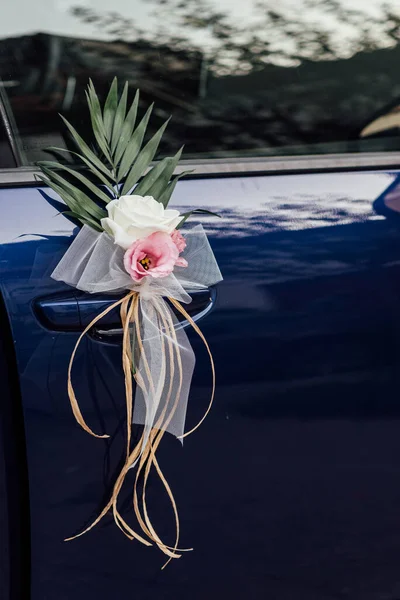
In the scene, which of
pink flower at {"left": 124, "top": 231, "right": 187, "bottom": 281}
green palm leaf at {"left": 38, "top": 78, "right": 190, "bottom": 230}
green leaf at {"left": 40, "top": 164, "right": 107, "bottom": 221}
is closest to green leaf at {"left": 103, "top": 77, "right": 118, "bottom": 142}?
green palm leaf at {"left": 38, "top": 78, "right": 190, "bottom": 230}

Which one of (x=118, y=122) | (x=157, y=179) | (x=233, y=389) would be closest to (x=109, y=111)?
(x=118, y=122)

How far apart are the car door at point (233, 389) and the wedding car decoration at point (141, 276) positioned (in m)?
0.02

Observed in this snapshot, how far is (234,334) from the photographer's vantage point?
1121 millimetres

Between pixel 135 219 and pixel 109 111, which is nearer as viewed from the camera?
pixel 135 219

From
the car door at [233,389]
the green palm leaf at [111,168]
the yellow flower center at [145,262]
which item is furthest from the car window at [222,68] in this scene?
the yellow flower center at [145,262]

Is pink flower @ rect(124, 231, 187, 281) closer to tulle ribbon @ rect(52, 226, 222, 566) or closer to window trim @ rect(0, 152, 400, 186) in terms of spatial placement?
tulle ribbon @ rect(52, 226, 222, 566)

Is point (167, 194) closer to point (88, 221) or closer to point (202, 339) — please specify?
point (88, 221)

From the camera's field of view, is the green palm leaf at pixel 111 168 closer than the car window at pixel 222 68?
Yes

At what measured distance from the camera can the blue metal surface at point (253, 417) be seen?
3.59ft

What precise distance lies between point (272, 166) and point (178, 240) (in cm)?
28

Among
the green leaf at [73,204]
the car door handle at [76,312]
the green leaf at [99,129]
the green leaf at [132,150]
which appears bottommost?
the car door handle at [76,312]

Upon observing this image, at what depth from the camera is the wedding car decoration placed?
1073 millimetres

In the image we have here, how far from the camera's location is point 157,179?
3.78ft

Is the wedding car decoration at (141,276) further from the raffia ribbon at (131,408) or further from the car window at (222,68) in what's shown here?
the car window at (222,68)
